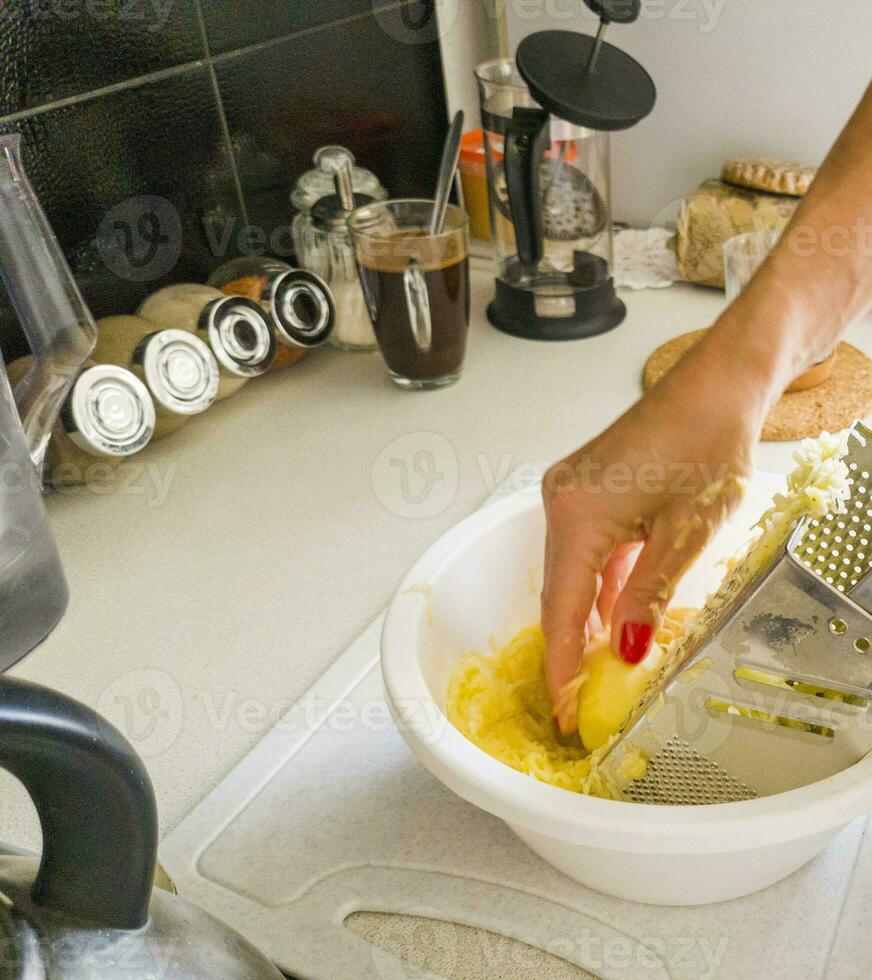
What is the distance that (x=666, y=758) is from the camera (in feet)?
1.71

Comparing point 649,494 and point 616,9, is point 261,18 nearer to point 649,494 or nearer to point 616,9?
point 616,9

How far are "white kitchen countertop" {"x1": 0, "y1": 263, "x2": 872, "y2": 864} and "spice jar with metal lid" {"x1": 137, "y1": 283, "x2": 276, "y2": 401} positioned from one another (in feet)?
0.24

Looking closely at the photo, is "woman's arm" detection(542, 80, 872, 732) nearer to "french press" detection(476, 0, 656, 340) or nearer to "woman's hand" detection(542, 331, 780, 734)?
"woman's hand" detection(542, 331, 780, 734)

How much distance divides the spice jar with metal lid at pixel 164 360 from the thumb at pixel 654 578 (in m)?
0.55

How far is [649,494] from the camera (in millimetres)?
563

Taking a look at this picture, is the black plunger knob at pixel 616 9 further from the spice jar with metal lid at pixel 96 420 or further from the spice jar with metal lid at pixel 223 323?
the spice jar with metal lid at pixel 96 420

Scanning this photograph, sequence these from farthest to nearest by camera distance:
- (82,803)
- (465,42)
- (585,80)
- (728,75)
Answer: (465,42)
(728,75)
(585,80)
(82,803)

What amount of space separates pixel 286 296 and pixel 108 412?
26cm

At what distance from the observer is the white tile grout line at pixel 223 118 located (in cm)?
106

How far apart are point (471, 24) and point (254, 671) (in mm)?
1023

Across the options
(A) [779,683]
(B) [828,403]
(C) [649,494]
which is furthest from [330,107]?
(A) [779,683]

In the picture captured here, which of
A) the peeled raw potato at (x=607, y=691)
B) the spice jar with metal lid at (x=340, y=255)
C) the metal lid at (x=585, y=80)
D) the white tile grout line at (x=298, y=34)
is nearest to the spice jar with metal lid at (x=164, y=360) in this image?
the spice jar with metal lid at (x=340, y=255)

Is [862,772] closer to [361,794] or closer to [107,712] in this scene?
[361,794]

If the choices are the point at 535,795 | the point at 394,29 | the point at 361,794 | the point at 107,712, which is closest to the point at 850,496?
the point at 535,795
